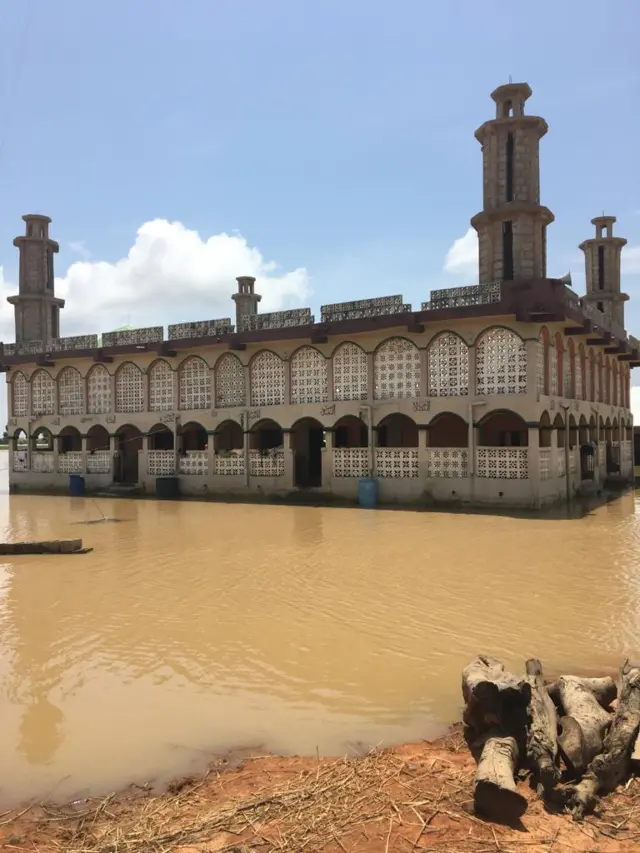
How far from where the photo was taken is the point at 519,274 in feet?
65.4

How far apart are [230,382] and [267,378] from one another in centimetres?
167

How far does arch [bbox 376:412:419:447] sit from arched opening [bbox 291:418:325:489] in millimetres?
2215

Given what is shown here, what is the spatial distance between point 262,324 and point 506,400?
8.83 meters

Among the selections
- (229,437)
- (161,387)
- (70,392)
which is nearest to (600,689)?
(161,387)

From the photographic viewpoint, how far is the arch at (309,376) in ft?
70.6

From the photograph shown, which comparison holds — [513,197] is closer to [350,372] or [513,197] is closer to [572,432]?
[350,372]

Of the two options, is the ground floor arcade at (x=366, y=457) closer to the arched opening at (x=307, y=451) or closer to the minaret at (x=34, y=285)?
the arched opening at (x=307, y=451)

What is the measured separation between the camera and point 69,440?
1156 inches

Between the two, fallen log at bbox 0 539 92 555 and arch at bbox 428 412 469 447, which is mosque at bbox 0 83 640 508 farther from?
fallen log at bbox 0 539 92 555

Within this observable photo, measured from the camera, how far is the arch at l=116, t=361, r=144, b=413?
25.7 metres

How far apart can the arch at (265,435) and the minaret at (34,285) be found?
40.3 ft

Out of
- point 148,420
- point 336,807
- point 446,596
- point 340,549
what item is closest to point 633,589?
point 446,596

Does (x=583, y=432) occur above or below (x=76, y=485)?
above

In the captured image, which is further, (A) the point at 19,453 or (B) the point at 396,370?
(A) the point at 19,453
